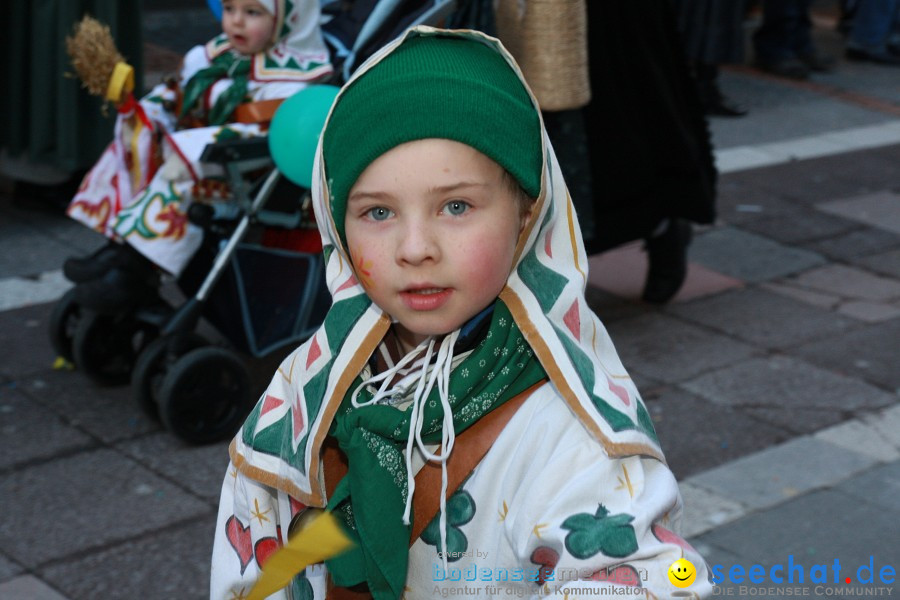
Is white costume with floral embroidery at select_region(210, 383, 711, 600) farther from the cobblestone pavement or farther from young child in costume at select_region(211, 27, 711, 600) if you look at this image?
the cobblestone pavement

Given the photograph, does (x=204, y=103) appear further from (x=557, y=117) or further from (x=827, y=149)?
(x=827, y=149)

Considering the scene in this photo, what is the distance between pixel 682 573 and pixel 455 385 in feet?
1.33

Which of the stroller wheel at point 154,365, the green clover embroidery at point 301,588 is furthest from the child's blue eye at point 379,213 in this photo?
the stroller wheel at point 154,365

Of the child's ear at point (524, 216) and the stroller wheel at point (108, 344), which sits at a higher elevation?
the child's ear at point (524, 216)

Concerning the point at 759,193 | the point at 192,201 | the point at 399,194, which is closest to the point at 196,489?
the point at 192,201

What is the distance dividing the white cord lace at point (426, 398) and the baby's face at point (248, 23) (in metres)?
2.61

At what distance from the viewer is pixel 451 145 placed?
5.67ft

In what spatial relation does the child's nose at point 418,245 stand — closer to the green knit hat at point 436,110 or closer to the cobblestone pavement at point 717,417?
the green knit hat at point 436,110

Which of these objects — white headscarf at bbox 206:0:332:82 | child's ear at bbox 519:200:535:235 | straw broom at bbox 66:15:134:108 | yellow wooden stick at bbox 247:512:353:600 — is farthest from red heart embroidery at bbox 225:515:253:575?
white headscarf at bbox 206:0:332:82

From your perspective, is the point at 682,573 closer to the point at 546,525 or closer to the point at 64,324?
the point at 546,525

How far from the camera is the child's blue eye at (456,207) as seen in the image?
68.9 inches

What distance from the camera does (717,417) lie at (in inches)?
187

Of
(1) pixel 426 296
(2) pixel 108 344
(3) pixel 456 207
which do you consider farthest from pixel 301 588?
(2) pixel 108 344

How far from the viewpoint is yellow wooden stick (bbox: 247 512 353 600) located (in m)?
1.47
